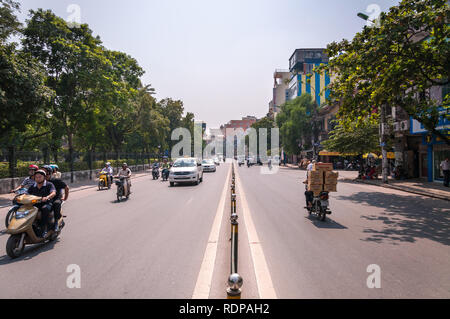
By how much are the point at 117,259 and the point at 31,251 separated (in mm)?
1902

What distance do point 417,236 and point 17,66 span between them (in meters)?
16.1

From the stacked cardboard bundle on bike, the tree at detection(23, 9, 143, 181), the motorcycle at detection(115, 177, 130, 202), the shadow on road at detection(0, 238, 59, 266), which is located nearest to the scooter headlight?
the shadow on road at detection(0, 238, 59, 266)

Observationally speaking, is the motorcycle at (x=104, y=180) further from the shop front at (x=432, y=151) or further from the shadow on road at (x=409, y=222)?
the shop front at (x=432, y=151)

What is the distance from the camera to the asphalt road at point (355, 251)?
3.89 meters

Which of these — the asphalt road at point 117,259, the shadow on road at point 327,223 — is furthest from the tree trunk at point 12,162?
the shadow on road at point 327,223

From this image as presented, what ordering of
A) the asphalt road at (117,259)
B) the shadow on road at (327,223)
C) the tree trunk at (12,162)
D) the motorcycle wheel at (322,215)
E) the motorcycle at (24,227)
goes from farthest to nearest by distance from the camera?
the tree trunk at (12,162) < the motorcycle wheel at (322,215) < the shadow on road at (327,223) < the motorcycle at (24,227) < the asphalt road at (117,259)

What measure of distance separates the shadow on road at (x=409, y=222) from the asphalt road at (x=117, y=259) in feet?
12.6

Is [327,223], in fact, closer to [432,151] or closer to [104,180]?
[104,180]

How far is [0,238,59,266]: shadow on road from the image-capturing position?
516 centimetres

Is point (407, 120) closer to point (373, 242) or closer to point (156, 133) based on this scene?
point (373, 242)

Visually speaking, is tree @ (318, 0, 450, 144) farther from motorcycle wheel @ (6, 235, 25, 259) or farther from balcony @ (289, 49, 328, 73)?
balcony @ (289, 49, 328, 73)

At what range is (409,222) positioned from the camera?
8.29m

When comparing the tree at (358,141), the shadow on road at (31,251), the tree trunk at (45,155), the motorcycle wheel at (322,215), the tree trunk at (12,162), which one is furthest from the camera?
the tree at (358,141)

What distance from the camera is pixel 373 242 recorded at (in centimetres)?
616
